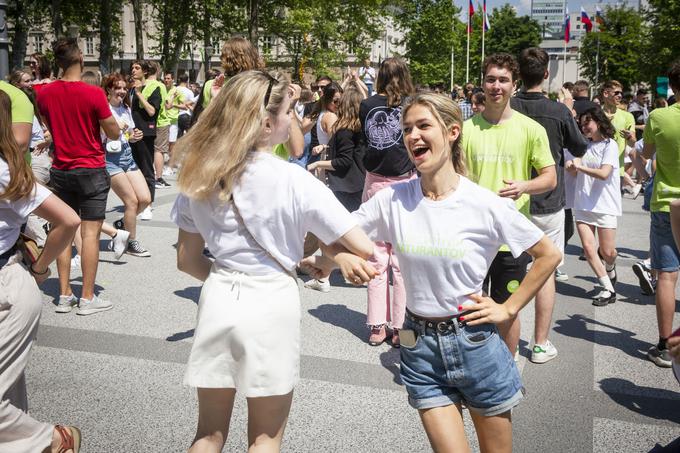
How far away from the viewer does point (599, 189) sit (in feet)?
22.8

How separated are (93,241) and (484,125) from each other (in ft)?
11.4

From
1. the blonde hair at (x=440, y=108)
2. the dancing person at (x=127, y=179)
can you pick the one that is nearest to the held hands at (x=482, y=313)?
the blonde hair at (x=440, y=108)

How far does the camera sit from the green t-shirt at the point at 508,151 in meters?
4.32

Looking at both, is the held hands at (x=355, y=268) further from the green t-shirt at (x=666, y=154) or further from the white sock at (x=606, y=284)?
the white sock at (x=606, y=284)

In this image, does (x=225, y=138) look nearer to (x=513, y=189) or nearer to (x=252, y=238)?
(x=252, y=238)

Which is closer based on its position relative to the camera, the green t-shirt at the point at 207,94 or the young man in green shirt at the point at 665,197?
the young man in green shirt at the point at 665,197

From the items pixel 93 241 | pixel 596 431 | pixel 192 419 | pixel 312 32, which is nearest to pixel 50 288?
pixel 93 241

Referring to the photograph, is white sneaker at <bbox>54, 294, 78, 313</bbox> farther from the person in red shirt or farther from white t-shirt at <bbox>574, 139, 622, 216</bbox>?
white t-shirt at <bbox>574, 139, 622, 216</bbox>

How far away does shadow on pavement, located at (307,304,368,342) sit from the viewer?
5.80 meters

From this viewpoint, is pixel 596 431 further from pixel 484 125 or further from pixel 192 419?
pixel 192 419

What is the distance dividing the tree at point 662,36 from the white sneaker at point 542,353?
36.6m

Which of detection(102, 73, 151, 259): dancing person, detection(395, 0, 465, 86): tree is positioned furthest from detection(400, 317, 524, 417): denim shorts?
detection(395, 0, 465, 86): tree

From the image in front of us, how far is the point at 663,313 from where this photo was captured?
491 centimetres

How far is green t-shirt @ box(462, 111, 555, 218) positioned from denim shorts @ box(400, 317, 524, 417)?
182 centimetres
